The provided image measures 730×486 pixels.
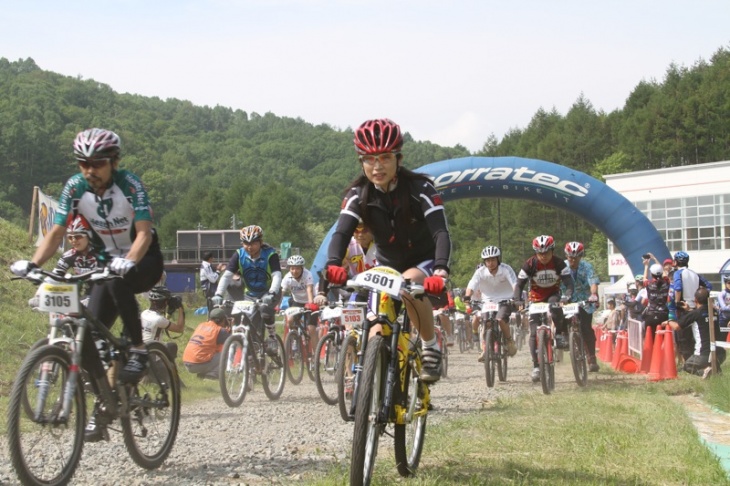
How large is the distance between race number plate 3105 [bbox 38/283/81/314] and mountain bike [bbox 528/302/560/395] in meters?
7.64

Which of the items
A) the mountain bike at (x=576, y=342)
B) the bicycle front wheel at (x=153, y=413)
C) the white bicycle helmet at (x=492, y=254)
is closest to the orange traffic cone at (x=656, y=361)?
the mountain bike at (x=576, y=342)

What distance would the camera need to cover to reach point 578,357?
41.5 ft

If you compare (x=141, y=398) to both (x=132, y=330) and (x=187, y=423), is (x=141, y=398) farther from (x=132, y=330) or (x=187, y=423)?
(x=187, y=423)

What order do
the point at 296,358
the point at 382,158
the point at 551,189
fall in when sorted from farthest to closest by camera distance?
1. the point at 551,189
2. the point at 296,358
3. the point at 382,158

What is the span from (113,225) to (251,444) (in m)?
2.15

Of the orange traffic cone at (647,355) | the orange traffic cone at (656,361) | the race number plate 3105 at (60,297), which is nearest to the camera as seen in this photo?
the race number plate 3105 at (60,297)

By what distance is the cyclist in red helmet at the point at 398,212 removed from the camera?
5.52 m

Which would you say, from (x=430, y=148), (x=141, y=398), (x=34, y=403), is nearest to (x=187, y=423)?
(x=141, y=398)

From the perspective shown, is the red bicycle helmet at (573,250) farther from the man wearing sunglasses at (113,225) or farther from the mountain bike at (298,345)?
the man wearing sunglasses at (113,225)

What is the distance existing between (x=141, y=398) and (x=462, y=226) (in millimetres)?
92724

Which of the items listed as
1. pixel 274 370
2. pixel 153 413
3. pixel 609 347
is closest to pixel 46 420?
pixel 153 413

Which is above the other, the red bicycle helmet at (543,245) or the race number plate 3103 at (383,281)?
the red bicycle helmet at (543,245)

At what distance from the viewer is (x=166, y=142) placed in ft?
481

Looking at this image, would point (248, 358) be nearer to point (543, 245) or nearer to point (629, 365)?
point (543, 245)
